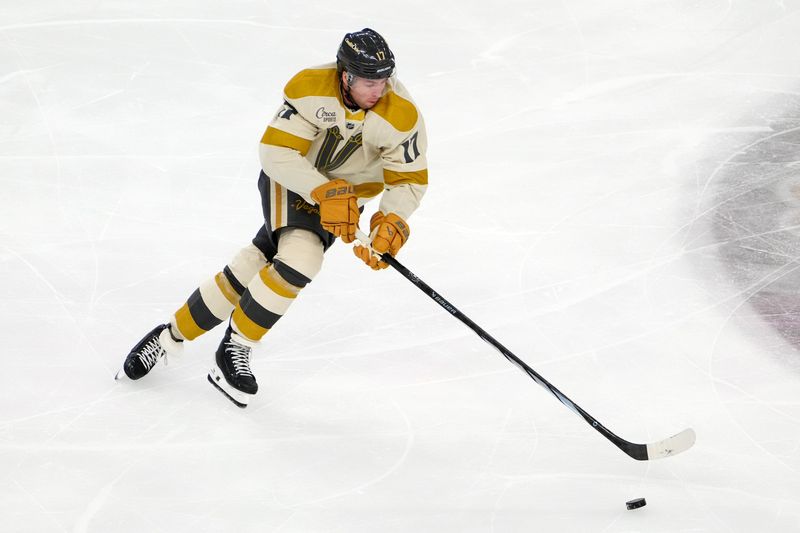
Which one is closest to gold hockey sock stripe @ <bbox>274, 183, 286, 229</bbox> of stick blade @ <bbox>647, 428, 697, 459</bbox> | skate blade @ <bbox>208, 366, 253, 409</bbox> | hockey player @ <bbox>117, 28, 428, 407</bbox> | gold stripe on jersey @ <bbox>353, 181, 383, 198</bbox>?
hockey player @ <bbox>117, 28, 428, 407</bbox>

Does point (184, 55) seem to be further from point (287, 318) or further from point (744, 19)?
point (744, 19)

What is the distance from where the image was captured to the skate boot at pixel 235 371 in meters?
2.73

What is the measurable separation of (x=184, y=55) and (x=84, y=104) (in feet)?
2.13

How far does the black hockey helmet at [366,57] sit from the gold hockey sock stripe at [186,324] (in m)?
0.90

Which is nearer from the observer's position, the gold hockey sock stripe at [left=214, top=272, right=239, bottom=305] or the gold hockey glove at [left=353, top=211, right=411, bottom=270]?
the gold hockey glove at [left=353, top=211, right=411, bottom=270]

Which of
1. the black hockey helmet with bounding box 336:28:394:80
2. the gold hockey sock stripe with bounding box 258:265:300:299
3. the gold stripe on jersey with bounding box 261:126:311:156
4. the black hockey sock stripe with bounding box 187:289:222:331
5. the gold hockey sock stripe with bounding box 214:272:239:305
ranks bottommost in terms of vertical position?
the black hockey sock stripe with bounding box 187:289:222:331

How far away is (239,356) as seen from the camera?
2760 mm

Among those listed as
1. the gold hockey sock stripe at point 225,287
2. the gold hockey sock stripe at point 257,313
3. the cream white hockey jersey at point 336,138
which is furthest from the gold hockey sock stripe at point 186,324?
the cream white hockey jersey at point 336,138

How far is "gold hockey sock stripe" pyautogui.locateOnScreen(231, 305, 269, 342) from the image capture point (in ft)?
8.86

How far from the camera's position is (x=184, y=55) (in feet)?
16.3

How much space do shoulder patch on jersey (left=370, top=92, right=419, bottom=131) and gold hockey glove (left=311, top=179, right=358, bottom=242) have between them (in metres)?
0.21

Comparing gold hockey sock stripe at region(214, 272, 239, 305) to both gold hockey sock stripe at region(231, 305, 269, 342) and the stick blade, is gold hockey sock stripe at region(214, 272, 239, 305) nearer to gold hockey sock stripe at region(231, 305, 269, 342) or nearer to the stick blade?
gold hockey sock stripe at region(231, 305, 269, 342)

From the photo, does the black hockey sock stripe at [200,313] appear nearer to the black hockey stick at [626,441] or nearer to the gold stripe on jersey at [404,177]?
the black hockey stick at [626,441]

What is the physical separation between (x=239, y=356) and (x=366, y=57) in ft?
3.05
